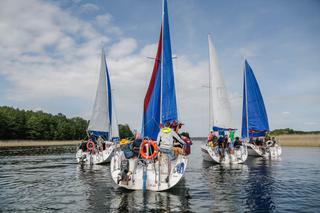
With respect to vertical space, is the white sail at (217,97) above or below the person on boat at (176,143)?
above

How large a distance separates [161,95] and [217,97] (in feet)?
44.2

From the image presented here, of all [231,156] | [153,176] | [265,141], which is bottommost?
[231,156]

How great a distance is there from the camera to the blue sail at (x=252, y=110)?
3144 centimetres

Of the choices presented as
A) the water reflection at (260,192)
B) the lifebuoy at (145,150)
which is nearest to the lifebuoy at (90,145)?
the lifebuoy at (145,150)

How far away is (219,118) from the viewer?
25.1 m

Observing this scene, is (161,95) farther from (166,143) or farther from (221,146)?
(221,146)

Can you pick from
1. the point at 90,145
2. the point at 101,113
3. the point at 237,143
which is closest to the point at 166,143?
the point at 237,143

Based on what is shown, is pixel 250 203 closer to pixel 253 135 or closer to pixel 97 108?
pixel 97 108

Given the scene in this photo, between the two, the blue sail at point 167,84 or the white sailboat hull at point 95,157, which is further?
the white sailboat hull at point 95,157

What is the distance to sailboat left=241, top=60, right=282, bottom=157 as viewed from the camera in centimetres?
3020

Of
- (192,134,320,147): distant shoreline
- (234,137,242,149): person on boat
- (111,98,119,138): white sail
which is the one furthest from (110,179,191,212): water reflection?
(192,134,320,147): distant shoreline

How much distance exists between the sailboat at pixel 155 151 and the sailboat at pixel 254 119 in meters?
19.4

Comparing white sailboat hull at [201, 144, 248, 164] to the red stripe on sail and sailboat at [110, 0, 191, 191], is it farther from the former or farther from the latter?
the red stripe on sail

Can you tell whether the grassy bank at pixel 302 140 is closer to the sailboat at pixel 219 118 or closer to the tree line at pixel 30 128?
the sailboat at pixel 219 118
